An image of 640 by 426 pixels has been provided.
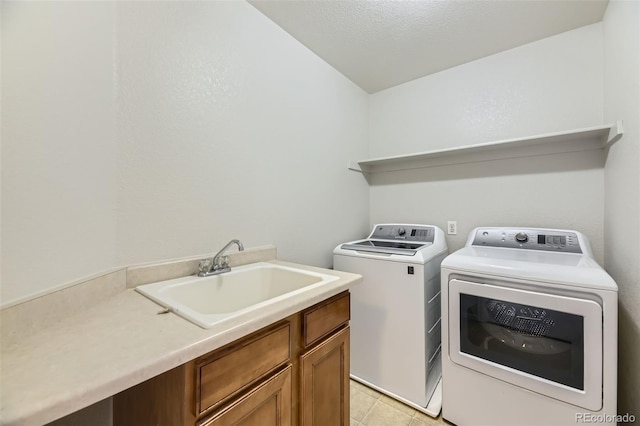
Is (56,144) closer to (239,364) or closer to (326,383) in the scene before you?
(239,364)

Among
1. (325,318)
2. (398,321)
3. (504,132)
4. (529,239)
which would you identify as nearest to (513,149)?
(504,132)

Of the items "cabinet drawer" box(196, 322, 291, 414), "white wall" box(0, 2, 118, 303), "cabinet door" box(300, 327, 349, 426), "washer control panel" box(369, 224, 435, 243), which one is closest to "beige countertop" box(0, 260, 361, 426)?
"cabinet drawer" box(196, 322, 291, 414)

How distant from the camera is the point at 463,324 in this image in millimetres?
1410

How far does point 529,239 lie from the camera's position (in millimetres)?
1653

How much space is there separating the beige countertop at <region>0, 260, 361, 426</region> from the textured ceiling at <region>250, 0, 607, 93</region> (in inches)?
67.3

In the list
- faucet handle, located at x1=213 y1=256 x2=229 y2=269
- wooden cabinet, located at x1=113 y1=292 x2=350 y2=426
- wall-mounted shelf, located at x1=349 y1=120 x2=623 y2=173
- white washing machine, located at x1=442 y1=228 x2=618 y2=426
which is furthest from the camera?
wall-mounted shelf, located at x1=349 y1=120 x2=623 y2=173

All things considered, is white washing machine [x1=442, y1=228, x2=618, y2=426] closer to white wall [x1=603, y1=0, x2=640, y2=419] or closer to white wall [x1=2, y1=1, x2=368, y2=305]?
white wall [x1=603, y1=0, x2=640, y2=419]

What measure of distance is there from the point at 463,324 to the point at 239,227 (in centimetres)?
138

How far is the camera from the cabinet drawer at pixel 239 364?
646 mm

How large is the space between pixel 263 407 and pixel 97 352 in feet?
1.65

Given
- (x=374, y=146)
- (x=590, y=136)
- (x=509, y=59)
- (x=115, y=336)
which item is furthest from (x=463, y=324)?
(x=509, y=59)

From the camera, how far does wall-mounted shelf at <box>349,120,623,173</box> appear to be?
1.49 meters

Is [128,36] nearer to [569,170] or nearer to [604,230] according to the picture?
[569,170]

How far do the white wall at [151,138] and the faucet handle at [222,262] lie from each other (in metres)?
0.08
